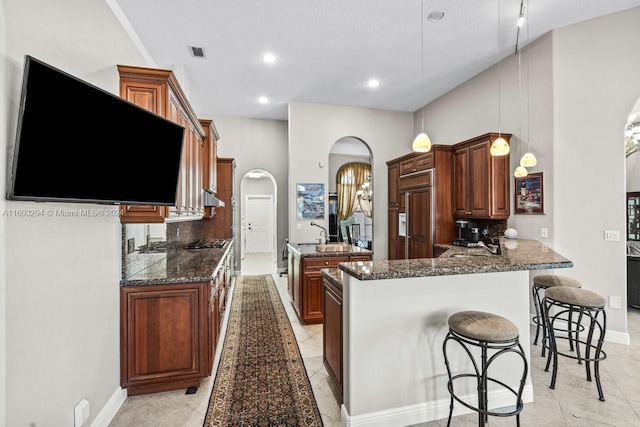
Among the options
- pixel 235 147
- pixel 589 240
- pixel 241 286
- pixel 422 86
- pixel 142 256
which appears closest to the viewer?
pixel 142 256

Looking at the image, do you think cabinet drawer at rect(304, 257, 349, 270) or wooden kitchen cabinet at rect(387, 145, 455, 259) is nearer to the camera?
cabinet drawer at rect(304, 257, 349, 270)

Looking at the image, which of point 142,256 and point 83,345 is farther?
point 142,256

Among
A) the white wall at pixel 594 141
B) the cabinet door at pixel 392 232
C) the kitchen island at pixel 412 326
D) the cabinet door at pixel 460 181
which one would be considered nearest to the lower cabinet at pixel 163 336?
the kitchen island at pixel 412 326

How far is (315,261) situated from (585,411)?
2.59 metres

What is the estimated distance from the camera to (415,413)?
1.89 metres

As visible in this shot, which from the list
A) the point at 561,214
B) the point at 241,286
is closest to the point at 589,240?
the point at 561,214

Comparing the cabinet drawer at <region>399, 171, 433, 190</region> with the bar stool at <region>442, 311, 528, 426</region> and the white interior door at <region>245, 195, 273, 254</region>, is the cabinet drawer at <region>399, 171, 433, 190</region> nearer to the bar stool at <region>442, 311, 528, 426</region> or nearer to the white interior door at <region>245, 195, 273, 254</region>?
the bar stool at <region>442, 311, 528, 426</region>

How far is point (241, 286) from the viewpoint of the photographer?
545 centimetres

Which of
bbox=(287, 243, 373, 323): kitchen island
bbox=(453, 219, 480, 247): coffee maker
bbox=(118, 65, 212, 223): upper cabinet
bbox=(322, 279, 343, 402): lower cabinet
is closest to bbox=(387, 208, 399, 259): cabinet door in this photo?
bbox=(453, 219, 480, 247): coffee maker

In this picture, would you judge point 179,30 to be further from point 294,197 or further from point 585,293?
point 585,293

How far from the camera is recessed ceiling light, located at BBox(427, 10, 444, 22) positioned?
306cm

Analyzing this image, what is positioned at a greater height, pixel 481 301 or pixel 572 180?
pixel 572 180

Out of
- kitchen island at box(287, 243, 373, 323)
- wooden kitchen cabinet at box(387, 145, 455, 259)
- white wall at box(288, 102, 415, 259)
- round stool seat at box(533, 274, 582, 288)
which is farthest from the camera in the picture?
white wall at box(288, 102, 415, 259)

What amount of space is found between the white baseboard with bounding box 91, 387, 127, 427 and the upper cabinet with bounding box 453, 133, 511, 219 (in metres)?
4.33
